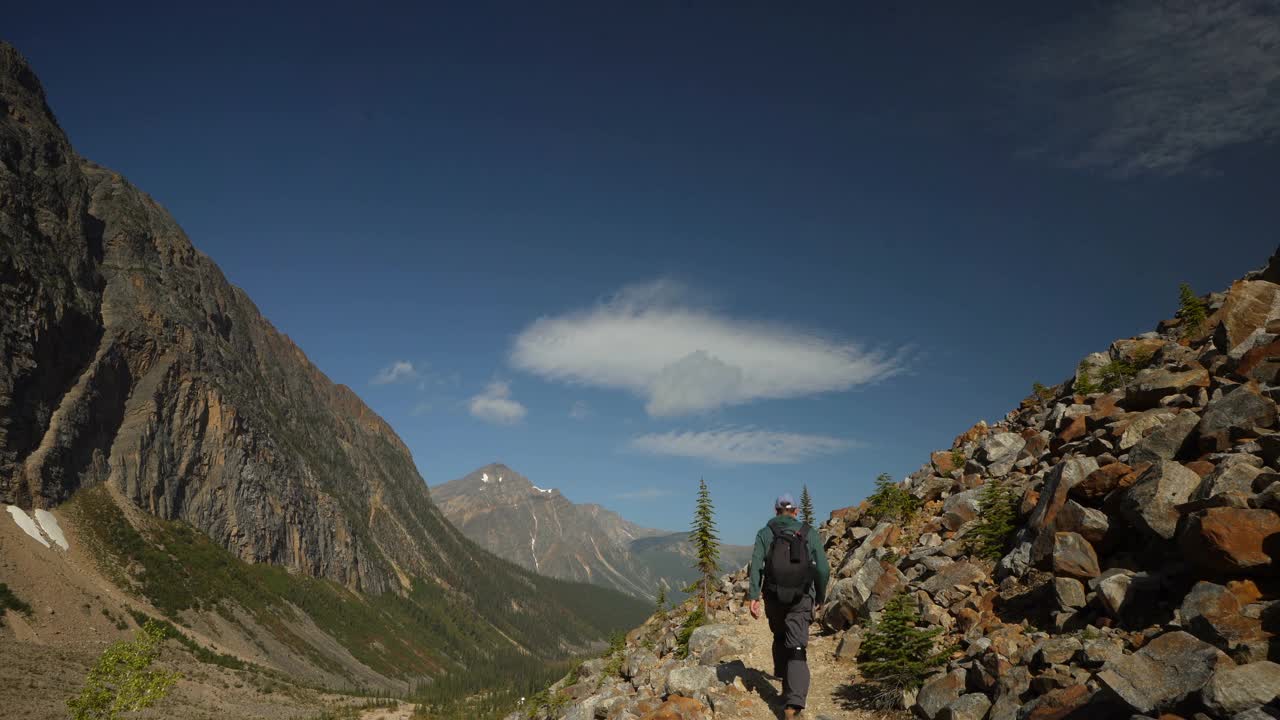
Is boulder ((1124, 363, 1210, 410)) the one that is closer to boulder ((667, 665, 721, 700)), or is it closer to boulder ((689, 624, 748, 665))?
boulder ((689, 624, 748, 665))

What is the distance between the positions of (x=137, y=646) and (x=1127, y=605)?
46349mm

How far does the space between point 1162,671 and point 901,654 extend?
5.03 m

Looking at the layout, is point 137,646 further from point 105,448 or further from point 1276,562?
point 105,448

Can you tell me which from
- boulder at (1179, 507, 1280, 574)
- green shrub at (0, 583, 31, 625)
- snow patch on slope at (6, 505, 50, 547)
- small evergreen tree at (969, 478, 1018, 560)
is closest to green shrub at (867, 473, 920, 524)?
small evergreen tree at (969, 478, 1018, 560)

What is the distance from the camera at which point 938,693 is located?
10.6 m

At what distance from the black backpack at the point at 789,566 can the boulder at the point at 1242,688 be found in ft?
17.6

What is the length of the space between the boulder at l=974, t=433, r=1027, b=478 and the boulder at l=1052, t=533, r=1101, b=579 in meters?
8.39

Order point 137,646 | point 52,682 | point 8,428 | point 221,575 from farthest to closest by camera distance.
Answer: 1. point 221,575
2. point 8,428
3. point 52,682
4. point 137,646

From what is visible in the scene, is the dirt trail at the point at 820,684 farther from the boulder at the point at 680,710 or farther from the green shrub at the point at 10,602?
the green shrub at the point at 10,602

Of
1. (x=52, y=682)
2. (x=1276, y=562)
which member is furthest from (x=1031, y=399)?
(x=52, y=682)

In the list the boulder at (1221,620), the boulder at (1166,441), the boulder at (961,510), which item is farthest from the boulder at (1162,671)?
the boulder at (961,510)

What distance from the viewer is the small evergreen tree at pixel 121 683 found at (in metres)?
33.1

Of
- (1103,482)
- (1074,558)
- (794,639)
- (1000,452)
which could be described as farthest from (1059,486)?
(1000,452)

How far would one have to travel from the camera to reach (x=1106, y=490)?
480 inches
